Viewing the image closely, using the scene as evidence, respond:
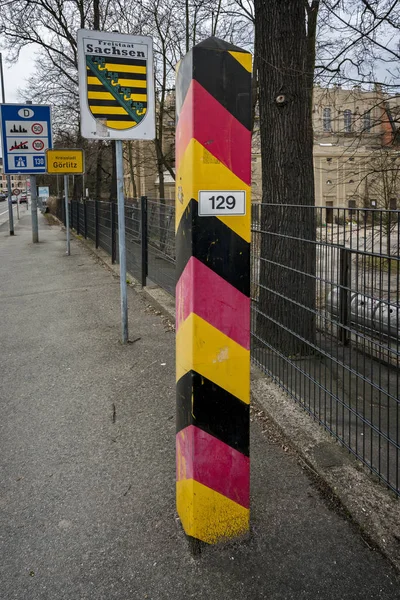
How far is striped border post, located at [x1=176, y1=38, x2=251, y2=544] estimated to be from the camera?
244 centimetres

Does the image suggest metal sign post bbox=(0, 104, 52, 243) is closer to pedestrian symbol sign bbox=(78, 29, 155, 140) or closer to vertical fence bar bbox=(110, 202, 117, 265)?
vertical fence bar bbox=(110, 202, 117, 265)

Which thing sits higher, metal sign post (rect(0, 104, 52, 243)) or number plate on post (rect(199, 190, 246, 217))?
metal sign post (rect(0, 104, 52, 243))

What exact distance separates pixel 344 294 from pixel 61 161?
13420mm

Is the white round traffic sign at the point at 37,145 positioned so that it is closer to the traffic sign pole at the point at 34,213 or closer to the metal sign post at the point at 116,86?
the traffic sign pole at the point at 34,213

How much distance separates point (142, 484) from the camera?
3334 millimetres

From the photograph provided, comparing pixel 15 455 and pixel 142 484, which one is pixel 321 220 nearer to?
pixel 142 484

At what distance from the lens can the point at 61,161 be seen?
1577 centimetres

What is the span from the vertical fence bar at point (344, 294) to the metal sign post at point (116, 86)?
9.98 ft

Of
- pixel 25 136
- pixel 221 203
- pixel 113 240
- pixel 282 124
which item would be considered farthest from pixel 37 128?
pixel 221 203

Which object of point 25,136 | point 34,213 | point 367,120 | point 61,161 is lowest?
point 34,213

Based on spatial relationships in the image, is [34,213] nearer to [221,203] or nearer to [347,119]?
[347,119]

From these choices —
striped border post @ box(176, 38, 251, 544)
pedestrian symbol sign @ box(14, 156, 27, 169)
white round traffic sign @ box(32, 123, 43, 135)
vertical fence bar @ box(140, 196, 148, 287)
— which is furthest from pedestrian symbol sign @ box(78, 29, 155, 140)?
pedestrian symbol sign @ box(14, 156, 27, 169)

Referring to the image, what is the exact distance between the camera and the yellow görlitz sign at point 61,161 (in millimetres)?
15750

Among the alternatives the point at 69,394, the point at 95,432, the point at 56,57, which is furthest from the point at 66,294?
the point at 56,57
